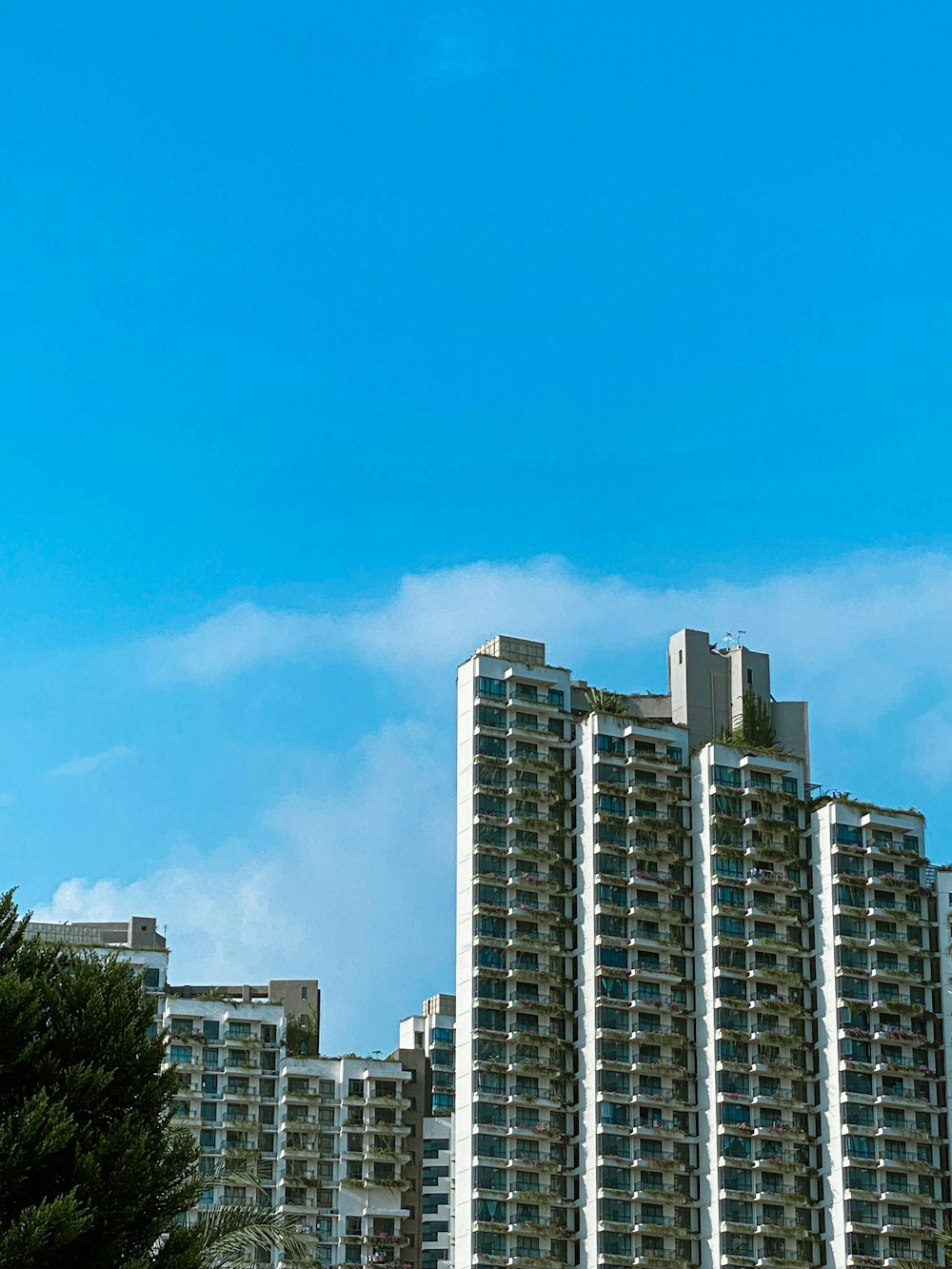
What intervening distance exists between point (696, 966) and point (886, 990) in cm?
1202

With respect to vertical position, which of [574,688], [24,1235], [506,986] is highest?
[574,688]

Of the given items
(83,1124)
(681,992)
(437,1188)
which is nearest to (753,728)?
(681,992)

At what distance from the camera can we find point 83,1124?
38719 millimetres

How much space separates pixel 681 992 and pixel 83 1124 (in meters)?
95.6

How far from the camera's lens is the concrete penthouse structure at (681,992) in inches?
4911

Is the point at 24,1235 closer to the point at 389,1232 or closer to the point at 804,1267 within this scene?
the point at 804,1267

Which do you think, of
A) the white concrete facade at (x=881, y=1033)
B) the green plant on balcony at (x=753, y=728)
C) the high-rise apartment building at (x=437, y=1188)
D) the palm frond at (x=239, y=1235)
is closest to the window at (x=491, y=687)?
the green plant on balcony at (x=753, y=728)

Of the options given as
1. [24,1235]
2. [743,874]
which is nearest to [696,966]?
[743,874]

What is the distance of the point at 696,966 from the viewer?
13225cm

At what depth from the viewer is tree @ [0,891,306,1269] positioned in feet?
123

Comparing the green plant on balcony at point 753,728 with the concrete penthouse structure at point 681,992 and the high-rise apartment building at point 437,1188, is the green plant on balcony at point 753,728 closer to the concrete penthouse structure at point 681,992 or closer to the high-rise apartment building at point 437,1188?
the concrete penthouse structure at point 681,992

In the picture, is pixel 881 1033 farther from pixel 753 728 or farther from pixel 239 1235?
pixel 239 1235

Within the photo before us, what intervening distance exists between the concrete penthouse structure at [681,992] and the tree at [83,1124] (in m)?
84.8

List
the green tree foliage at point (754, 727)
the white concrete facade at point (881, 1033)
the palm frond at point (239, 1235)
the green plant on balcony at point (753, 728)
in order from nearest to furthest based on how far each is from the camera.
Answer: the palm frond at point (239, 1235) < the white concrete facade at point (881, 1033) < the green plant on balcony at point (753, 728) < the green tree foliage at point (754, 727)
